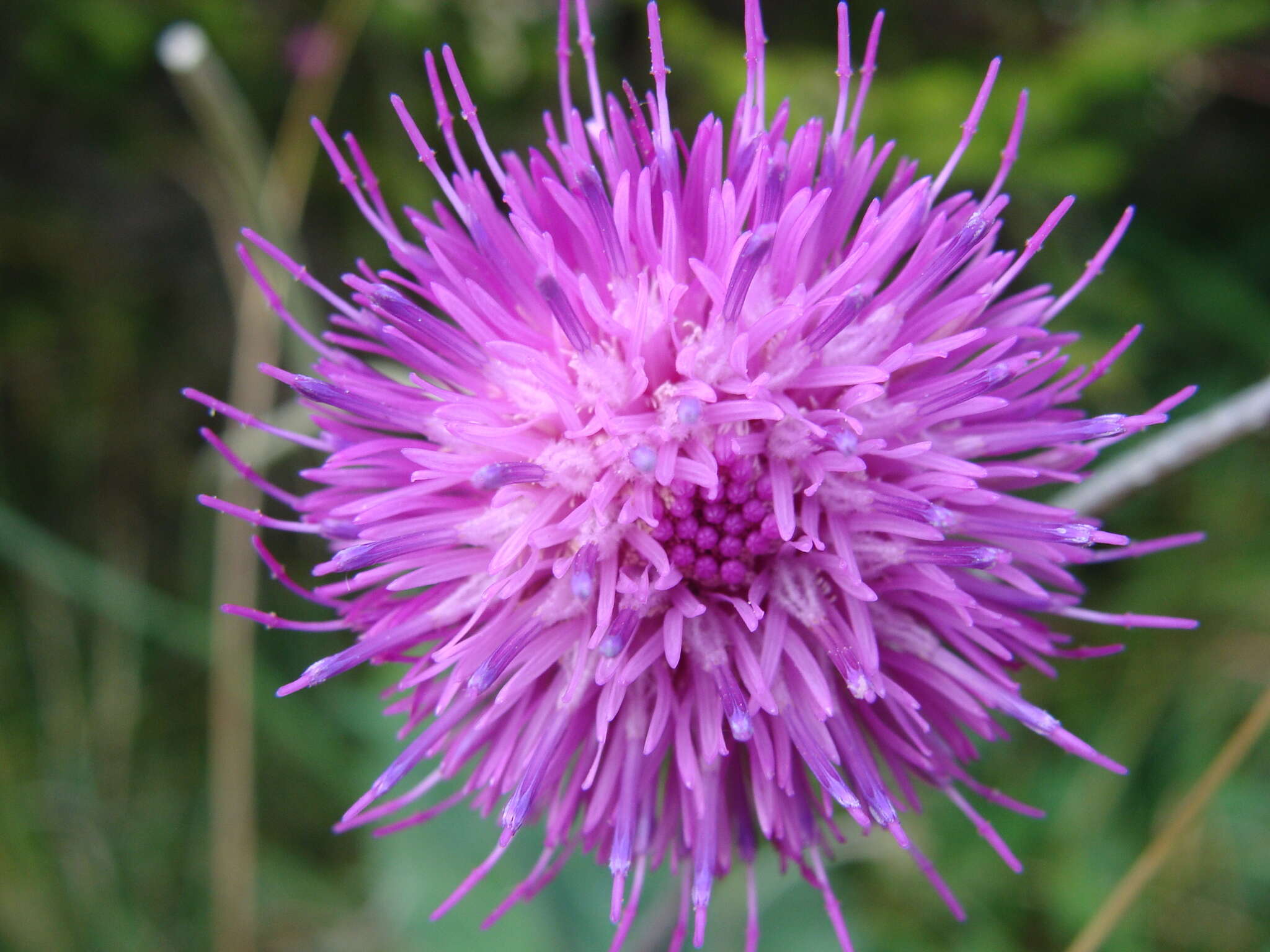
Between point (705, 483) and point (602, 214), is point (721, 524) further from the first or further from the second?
point (602, 214)

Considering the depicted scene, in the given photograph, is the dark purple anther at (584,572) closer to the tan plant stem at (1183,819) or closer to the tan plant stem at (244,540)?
the tan plant stem at (1183,819)

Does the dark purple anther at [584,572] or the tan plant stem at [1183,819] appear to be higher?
the dark purple anther at [584,572]

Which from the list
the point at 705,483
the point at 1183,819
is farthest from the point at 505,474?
the point at 1183,819

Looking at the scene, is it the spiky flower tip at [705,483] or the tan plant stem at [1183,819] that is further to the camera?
the tan plant stem at [1183,819]

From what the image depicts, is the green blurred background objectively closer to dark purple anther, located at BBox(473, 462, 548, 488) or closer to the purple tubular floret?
the purple tubular floret

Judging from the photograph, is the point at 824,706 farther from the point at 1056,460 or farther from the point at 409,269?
the point at 409,269

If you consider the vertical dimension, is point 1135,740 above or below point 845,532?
below

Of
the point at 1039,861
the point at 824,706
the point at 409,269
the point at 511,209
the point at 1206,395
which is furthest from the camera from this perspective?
the point at 1206,395

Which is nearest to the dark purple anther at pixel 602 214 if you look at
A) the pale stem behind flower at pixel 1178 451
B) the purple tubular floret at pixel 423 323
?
the purple tubular floret at pixel 423 323

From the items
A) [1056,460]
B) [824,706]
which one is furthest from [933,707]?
[1056,460]
